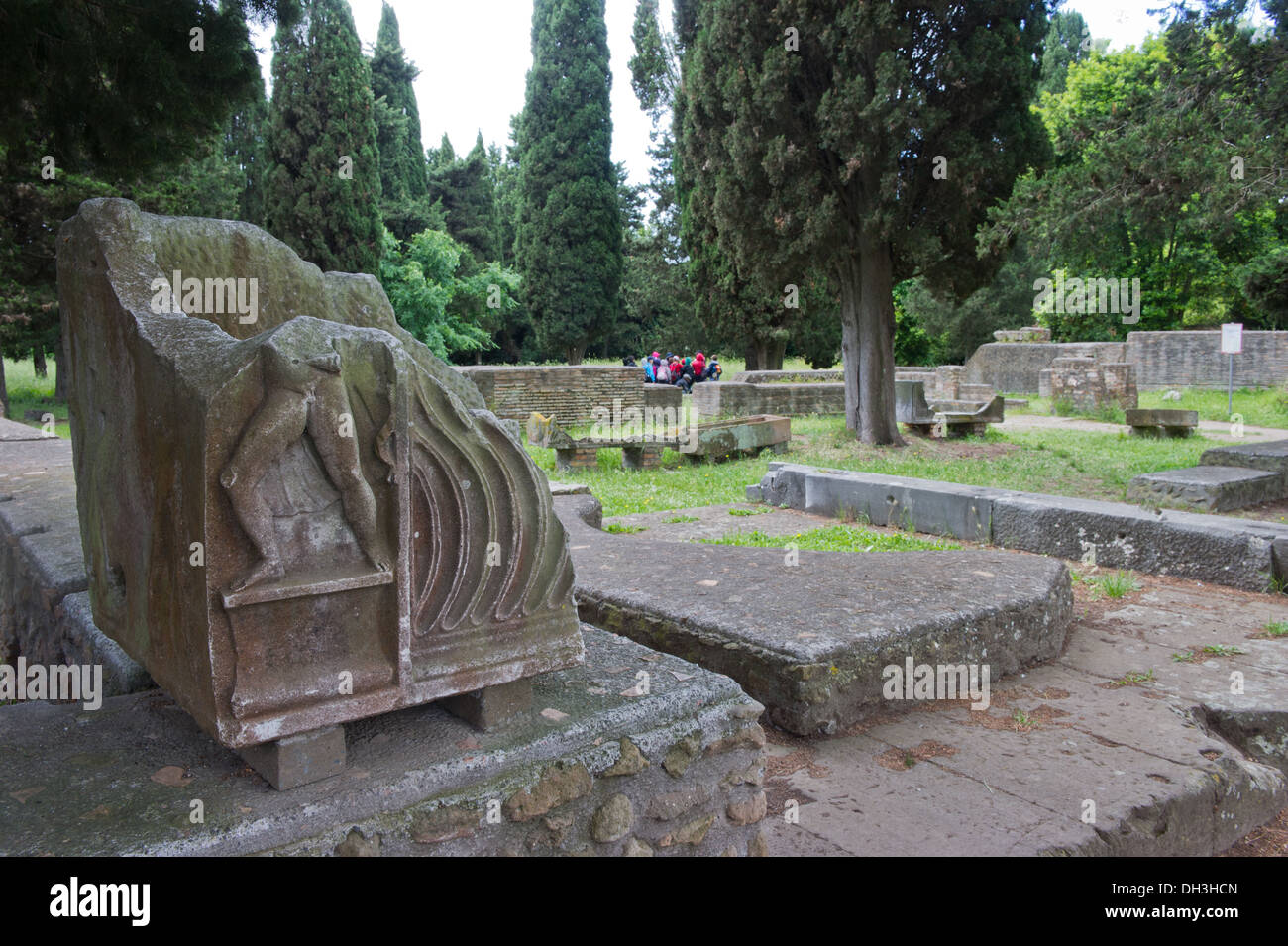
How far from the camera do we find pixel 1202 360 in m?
21.0

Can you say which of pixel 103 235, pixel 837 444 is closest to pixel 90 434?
pixel 103 235

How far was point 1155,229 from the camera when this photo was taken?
8.05 meters

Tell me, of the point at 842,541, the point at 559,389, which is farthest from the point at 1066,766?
the point at 559,389

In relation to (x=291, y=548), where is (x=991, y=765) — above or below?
below

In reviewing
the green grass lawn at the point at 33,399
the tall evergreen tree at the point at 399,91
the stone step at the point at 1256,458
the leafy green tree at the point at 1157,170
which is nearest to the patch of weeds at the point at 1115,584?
the stone step at the point at 1256,458

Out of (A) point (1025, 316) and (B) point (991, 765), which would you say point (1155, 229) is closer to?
(B) point (991, 765)

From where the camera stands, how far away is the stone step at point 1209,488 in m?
6.82

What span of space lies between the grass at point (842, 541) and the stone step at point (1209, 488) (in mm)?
2020

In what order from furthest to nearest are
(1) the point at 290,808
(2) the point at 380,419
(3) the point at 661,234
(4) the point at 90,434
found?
(3) the point at 661,234 < (4) the point at 90,434 < (2) the point at 380,419 < (1) the point at 290,808

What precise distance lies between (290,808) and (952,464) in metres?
9.46

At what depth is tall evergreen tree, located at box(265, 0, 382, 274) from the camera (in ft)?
56.5

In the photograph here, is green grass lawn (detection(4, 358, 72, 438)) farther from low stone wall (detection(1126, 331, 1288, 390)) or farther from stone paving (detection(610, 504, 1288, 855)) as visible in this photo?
low stone wall (detection(1126, 331, 1288, 390))

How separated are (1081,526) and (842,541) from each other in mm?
1507

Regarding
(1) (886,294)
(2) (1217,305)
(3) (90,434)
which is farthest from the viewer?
(2) (1217,305)
